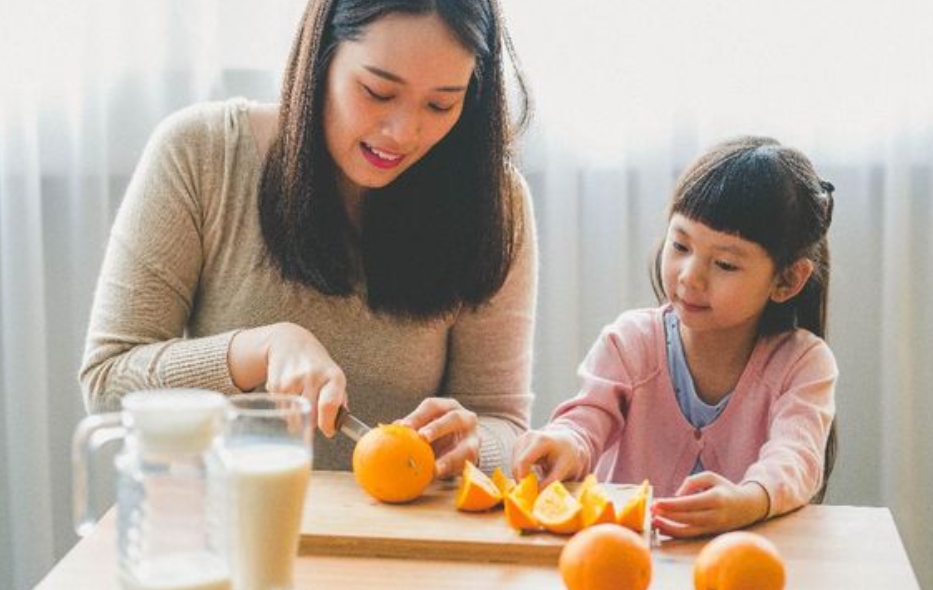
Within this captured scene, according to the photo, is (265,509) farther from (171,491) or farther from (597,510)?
(597,510)

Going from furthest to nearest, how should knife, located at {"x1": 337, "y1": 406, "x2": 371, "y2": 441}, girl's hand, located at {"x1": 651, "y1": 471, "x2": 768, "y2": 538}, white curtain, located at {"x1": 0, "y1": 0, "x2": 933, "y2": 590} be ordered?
white curtain, located at {"x1": 0, "y1": 0, "x2": 933, "y2": 590} < knife, located at {"x1": 337, "y1": 406, "x2": 371, "y2": 441} < girl's hand, located at {"x1": 651, "y1": 471, "x2": 768, "y2": 538}

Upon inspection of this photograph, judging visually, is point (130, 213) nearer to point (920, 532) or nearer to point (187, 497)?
point (187, 497)

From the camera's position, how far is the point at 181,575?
937 millimetres

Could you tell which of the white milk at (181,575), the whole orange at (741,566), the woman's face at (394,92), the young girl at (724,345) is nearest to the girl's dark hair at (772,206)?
the young girl at (724,345)

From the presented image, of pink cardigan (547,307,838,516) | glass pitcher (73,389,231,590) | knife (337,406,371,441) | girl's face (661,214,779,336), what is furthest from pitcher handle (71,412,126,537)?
girl's face (661,214,779,336)

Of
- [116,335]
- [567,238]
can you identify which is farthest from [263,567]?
[567,238]

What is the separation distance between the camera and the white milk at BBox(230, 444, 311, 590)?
1.01 meters

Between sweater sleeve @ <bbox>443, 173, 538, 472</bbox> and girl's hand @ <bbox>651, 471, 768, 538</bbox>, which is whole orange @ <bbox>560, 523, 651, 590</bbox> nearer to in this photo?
girl's hand @ <bbox>651, 471, 768, 538</bbox>

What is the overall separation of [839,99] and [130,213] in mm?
1247

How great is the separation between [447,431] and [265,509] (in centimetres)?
43

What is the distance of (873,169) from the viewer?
7.29 ft

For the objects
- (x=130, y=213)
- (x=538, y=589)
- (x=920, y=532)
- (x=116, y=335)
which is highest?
(x=130, y=213)

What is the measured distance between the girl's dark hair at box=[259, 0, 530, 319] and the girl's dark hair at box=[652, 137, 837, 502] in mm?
247

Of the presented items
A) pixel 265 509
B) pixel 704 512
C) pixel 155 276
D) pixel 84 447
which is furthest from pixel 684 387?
pixel 84 447
